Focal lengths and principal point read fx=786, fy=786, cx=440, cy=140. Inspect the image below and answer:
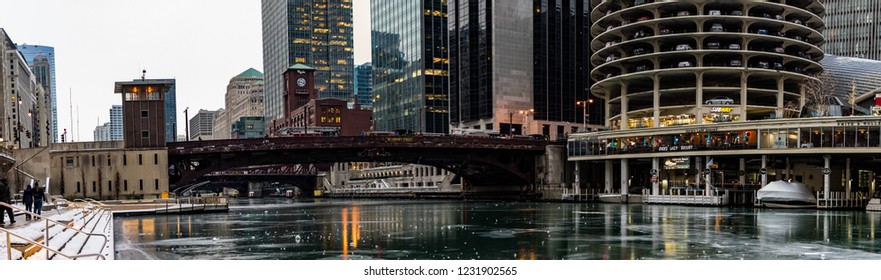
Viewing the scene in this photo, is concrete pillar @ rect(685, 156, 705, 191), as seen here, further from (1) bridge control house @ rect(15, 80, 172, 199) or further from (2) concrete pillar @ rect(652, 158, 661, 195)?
(1) bridge control house @ rect(15, 80, 172, 199)

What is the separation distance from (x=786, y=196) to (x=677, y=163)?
2781 cm

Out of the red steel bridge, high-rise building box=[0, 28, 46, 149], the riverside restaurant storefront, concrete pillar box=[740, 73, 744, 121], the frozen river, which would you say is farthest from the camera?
concrete pillar box=[740, 73, 744, 121]

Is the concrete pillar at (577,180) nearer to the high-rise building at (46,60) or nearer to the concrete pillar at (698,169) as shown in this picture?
the concrete pillar at (698,169)

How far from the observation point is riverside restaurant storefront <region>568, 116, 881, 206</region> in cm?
9069

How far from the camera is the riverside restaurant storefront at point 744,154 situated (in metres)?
90.7

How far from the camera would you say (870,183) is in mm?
107812

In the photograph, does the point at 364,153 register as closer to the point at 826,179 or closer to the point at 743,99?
the point at 826,179

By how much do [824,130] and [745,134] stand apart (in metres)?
11.2

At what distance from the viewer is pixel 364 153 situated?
117 m

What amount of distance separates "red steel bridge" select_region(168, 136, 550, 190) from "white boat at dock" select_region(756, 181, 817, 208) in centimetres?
4692

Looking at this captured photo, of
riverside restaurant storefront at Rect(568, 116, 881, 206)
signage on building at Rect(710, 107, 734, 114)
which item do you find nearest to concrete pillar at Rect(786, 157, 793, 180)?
riverside restaurant storefront at Rect(568, 116, 881, 206)

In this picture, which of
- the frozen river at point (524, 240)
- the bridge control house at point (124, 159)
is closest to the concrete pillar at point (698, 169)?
the frozen river at point (524, 240)

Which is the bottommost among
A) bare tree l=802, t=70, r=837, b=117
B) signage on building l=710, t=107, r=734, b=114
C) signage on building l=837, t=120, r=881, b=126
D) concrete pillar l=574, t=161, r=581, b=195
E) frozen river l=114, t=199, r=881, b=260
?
concrete pillar l=574, t=161, r=581, b=195
